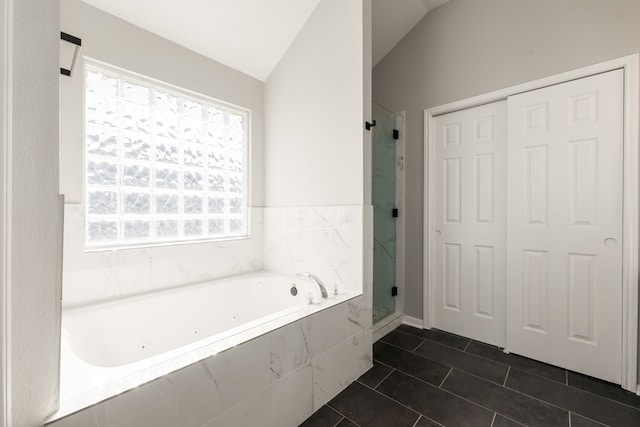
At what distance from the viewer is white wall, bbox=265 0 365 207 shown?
186 centimetres

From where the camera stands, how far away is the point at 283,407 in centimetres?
129

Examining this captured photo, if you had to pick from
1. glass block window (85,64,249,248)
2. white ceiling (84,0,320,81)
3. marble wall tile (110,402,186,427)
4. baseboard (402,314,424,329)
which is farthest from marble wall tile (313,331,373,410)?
white ceiling (84,0,320,81)

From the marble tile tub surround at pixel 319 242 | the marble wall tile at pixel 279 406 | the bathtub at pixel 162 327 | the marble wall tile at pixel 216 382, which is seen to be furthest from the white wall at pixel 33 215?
the marble tile tub surround at pixel 319 242

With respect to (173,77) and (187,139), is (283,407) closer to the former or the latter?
(187,139)

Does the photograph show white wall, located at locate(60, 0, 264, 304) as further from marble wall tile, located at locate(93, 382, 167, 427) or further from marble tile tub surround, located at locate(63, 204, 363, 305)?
marble wall tile, located at locate(93, 382, 167, 427)

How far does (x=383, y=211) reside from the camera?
248cm

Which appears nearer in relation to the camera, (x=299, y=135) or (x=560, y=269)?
(x=560, y=269)

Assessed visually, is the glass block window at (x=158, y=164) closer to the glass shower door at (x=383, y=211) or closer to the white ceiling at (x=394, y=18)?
the glass shower door at (x=383, y=211)

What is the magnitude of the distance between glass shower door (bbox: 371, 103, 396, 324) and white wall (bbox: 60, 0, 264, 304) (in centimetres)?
113

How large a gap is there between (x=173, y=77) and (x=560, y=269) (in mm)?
3048

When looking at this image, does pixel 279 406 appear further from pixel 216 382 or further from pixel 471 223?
pixel 471 223

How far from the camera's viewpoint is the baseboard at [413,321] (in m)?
2.51

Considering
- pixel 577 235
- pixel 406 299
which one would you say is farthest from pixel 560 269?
pixel 406 299

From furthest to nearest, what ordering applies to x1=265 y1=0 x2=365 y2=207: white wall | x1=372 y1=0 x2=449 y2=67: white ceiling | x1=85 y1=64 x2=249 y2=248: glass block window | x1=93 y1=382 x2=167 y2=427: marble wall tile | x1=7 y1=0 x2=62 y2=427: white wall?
1. x1=372 y1=0 x2=449 y2=67: white ceiling
2. x1=265 y1=0 x2=365 y2=207: white wall
3. x1=85 y1=64 x2=249 y2=248: glass block window
4. x1=93 y1=382 x2=167 y2=427: marble wall tile
5. x1=7 y1=0 x2=62 y2=427: white wall
